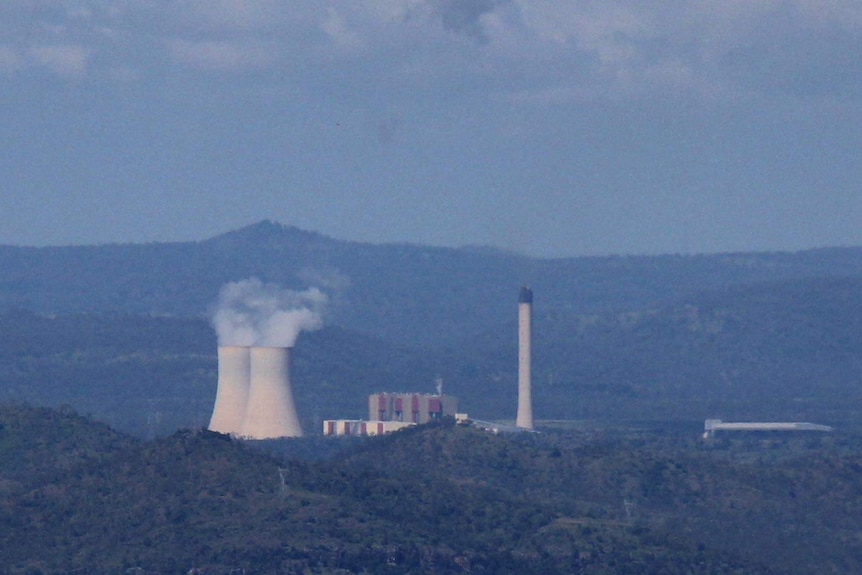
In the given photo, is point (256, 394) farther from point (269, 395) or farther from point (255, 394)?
Answer: point (269, 395)

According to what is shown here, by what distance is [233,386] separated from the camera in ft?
387

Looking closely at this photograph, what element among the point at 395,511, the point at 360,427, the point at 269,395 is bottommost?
the point at 395,511

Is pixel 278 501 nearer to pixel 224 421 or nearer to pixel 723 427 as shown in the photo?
pixel 224 421

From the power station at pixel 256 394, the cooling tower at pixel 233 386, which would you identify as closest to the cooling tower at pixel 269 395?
the power station at pixel 256 394

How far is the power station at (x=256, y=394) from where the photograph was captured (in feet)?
365

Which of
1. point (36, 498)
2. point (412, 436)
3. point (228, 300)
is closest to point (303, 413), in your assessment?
point (228, 300)

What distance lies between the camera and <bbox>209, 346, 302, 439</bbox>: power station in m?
111

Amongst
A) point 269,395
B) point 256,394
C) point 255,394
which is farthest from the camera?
point 255,394

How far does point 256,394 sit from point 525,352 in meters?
46.4

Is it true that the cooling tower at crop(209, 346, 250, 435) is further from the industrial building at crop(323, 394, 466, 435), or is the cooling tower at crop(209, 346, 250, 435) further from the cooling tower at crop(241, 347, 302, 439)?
the industrial building at crop(323, 394, 466, 435)

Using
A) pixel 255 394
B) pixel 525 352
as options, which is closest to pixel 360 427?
pixel 525 352

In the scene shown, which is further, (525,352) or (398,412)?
(525,352)

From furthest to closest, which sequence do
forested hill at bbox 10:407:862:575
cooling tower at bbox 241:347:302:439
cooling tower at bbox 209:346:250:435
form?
cooling tower at bbox 209:346:250:435
cooling tower at bbox 241:347:302:439
forested hill at bbox 10:407:862:575

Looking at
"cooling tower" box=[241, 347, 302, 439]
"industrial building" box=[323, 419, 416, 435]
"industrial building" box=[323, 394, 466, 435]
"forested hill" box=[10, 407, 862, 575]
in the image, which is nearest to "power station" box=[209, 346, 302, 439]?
"cooling tower" box=[241, 347, 302, 439]
